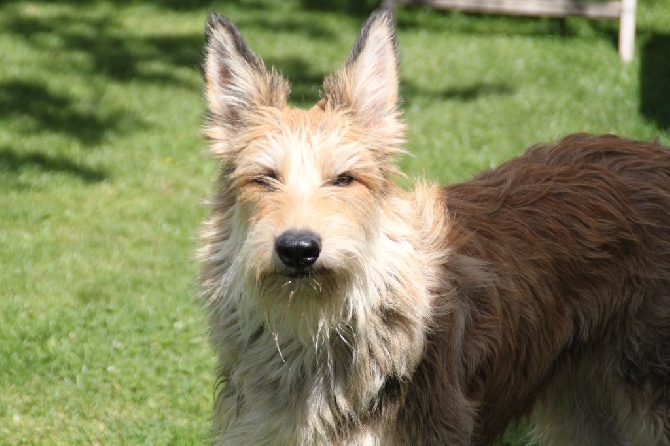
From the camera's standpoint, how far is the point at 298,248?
3801 millimetres

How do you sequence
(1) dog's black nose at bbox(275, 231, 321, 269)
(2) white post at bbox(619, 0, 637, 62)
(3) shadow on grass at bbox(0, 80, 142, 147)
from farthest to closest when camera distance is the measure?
(2) white post at bbox(619, 0, 637, 62)
(3) shadow on grass at bbox(0, 80, 142, 147)
(1) dog's black nose at bbox(275, 231, 321, 269)

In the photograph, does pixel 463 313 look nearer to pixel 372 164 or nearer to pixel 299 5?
pixel 372 164

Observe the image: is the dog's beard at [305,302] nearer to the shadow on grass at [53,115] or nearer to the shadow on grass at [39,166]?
the shadow on grass at [39,166]

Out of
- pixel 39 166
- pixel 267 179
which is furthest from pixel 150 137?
pixel 267 179

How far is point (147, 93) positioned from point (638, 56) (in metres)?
5.54

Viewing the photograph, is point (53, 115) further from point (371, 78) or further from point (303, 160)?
point (303, 160)

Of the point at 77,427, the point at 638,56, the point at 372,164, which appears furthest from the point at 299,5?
the point at 372,164

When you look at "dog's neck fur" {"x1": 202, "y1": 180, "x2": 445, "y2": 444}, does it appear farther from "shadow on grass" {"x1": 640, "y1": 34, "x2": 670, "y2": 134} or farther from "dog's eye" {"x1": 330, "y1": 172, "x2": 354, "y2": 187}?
"shadow on grass" {"x1": 640, "y1": 34, "x2": 670, "y2": 134}

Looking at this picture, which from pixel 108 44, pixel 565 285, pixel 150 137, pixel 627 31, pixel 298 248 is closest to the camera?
pixel 298 248

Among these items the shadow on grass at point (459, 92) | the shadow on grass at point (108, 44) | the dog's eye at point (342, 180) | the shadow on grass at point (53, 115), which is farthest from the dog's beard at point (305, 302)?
the shadow on grass at point (108, 44)

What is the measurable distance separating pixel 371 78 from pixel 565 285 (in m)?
1.27

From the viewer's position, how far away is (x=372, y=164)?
4.25 metres

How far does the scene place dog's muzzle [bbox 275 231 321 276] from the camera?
3795mm

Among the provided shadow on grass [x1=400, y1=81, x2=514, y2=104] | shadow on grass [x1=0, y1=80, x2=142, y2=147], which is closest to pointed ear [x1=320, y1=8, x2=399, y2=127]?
shadow on grass [x1=0, y1=80, x2=142, y2=147]
